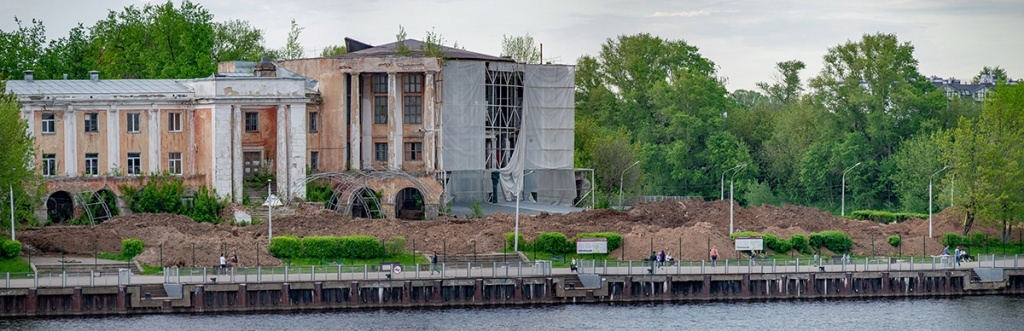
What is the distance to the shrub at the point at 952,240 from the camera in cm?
11350

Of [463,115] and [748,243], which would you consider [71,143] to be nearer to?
[463,115]

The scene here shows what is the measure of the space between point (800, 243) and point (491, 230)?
57.2ft

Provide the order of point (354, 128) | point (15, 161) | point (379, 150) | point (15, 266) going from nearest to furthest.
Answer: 1. point (15, 266)
2. point (15, 161)
3. point (354, 128)
4. point (379, 150)

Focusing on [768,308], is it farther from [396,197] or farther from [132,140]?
[132,140]

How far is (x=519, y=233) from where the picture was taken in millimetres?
105500

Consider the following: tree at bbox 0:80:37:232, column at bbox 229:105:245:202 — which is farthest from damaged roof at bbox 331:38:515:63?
tree at bbox 0:80:37:232

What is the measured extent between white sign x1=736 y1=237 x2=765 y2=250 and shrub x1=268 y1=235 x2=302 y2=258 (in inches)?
932

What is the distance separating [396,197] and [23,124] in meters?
26.6

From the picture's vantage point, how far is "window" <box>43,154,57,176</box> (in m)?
111

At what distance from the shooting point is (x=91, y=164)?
371 ft

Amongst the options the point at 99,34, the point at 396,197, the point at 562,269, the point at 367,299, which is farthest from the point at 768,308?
the point at 99,34

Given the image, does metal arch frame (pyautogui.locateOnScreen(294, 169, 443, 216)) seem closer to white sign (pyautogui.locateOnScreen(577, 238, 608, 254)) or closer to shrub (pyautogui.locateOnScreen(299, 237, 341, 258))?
shrub (pyautogui.locateOnScreen(299, 237, 341, 258))

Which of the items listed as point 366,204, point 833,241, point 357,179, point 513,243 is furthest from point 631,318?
point 357,179

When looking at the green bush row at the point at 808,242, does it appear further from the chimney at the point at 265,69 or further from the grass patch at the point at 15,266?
the grass patch at the point at 15,266
